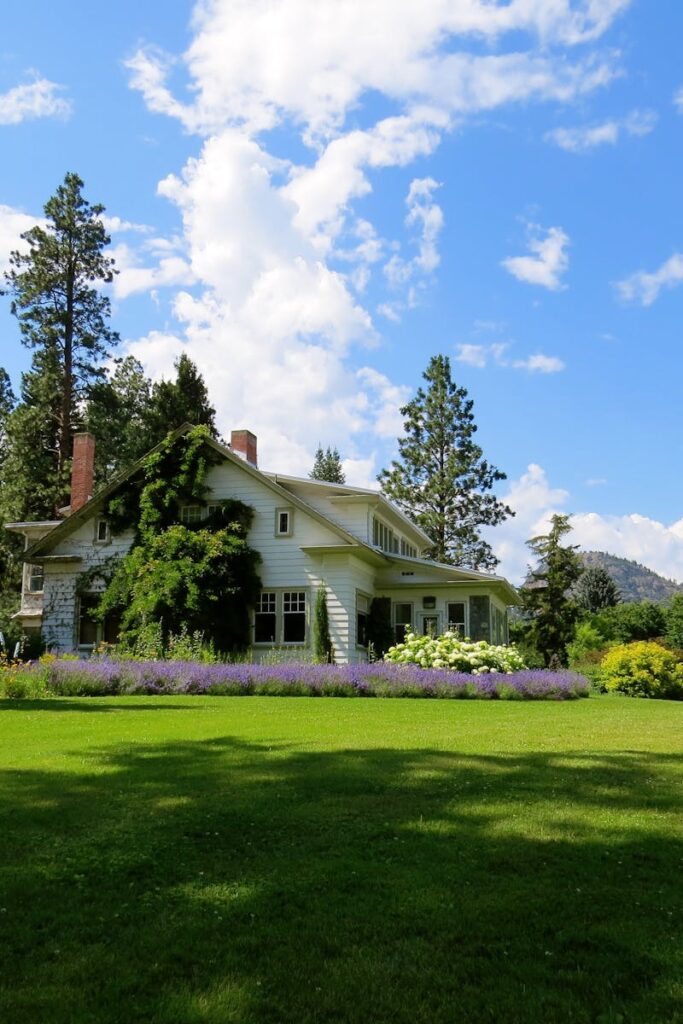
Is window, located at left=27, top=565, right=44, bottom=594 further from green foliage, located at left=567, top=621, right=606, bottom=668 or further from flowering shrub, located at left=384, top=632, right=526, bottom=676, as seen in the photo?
green foliage, located at left=567, top=621, right=606, bottom=668

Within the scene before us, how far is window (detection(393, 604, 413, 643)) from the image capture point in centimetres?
2862

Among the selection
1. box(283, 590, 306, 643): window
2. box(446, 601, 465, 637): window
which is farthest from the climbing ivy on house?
box(446, 601, 465, 637): window

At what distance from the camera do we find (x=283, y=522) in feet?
86.4

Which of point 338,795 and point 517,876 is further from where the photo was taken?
point 338,795

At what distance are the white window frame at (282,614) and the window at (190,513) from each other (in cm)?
333

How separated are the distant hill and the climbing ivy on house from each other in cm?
15407

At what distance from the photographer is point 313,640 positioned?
2541cm

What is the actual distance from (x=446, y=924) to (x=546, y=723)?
8.70 m

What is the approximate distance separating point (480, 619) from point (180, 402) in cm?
2315

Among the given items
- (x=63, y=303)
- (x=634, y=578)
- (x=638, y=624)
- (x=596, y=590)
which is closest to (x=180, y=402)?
(x=63, y=303)

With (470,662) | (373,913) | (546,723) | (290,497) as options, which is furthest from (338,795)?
(290,497)

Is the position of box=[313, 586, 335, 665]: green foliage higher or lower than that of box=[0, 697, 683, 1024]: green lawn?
higher

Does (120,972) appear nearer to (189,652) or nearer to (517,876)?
(517,876)

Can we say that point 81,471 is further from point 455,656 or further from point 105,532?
point 455,656
